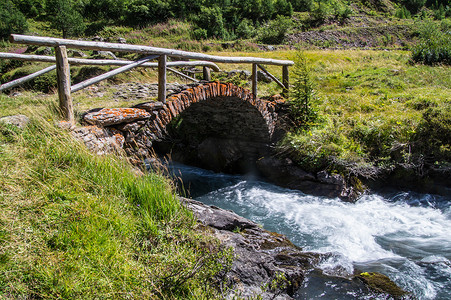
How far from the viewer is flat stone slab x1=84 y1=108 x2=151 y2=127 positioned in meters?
5.30

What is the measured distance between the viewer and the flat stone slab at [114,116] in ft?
17.4

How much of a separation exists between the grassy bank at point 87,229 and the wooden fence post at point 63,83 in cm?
32

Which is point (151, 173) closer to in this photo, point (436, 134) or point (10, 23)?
point (436, 134)

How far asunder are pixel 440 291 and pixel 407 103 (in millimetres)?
7443

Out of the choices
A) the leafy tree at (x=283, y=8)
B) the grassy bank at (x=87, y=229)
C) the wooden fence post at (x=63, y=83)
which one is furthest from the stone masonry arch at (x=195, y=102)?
→ the leafy tree at (x=283, y=8)

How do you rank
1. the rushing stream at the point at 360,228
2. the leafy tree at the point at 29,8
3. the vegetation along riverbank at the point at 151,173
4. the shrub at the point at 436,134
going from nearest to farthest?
the vegetation along riverbank at the point at 151,173 < the rushing stream at the point at 360,228 < the shrub at the point at 436,134 < the leafy tree at the point at 29,8

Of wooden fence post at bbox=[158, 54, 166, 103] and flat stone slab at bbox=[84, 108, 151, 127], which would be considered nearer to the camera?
flat stone slab at bbox=[84, 108, 151, 127]

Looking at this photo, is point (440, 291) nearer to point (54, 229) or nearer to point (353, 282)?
point (353, 282)

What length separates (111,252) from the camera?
315cm

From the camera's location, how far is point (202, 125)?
11.4 m

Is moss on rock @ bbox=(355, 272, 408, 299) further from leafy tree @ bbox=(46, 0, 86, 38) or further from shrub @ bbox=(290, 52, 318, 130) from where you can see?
leafy tree @ bbox=(46, 0, 86, 38)

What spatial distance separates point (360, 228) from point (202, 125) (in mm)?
6222

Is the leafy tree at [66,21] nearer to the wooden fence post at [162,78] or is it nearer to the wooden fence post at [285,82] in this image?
the wooden fence post at [285,82]

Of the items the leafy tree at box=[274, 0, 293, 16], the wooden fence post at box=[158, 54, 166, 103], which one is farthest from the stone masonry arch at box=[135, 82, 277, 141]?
the leafy tree at box=[274, 0, 293, 16]
